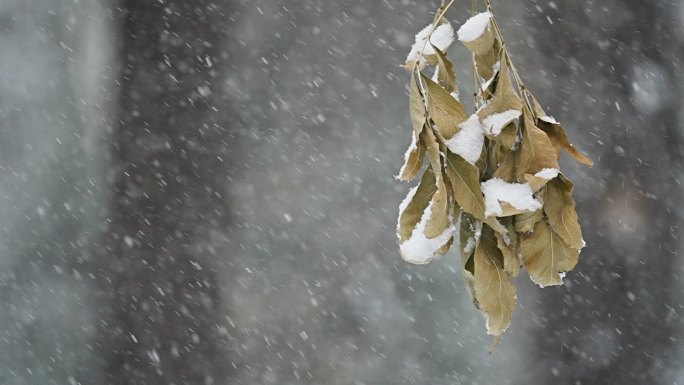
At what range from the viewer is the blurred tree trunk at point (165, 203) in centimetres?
283

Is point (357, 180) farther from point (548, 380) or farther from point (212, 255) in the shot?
point (548, 380)

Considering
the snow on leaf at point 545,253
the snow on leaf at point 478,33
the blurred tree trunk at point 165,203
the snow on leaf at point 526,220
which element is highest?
the snow on leaf at point 478,33

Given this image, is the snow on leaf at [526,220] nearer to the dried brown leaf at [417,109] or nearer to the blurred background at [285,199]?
the dried brown leaf at [417,109]

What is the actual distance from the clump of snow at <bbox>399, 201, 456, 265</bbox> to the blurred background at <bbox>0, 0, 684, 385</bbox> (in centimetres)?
229

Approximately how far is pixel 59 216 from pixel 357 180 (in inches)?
39.8

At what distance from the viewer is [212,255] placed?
Result: 9.46ft

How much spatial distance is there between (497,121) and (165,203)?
2.45 m

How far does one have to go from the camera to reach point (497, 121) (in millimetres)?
559

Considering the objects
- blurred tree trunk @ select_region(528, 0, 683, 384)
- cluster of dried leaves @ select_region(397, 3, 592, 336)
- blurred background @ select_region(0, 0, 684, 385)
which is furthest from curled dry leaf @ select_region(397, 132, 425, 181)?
blurred tree trunk @ select_region(528, 0, 683, 384)

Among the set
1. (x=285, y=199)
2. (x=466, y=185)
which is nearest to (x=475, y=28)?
(x=466, y=185)

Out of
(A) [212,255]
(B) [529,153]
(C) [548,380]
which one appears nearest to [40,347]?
(A) [212,255]

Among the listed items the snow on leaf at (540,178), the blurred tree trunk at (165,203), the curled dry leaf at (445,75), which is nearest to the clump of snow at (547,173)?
the snow on leaf at (540,178)

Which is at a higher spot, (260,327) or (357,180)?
(357,180)

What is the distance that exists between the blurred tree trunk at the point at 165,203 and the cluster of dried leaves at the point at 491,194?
2.36 meters
